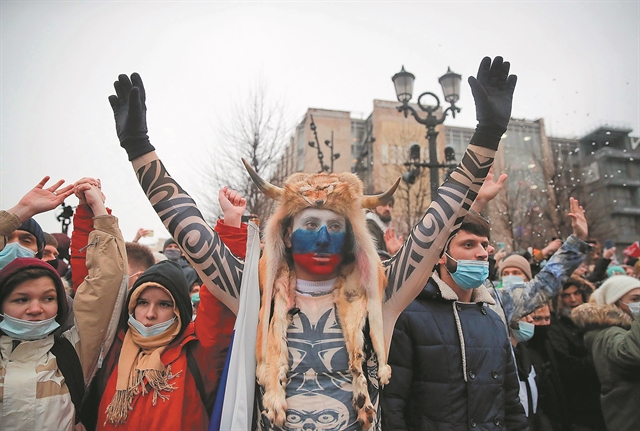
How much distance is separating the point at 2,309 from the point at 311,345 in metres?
1.77

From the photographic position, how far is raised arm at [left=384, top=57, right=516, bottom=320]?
196 centimetres

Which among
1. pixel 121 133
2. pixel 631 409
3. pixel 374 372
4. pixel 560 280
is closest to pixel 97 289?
pixel 121 133

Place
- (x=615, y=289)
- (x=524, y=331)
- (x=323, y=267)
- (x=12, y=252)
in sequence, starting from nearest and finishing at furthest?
(x=323, y=267) → (x=12, y=252) → (x=524, y=331) → (x=615, y=289)

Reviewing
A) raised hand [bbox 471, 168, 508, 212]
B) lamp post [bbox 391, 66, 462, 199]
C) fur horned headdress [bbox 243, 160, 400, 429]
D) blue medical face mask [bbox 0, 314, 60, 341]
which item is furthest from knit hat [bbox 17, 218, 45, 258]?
lamp post [bbox 391, 66, 462, 199]

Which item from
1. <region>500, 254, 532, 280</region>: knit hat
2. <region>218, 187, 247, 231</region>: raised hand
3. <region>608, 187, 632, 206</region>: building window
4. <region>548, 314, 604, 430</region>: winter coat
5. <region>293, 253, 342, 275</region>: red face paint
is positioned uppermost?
<region>608, 187, 632, 206</region>: building window

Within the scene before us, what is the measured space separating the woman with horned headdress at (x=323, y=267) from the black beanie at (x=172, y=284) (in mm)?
540

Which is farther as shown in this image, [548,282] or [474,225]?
[548,282]

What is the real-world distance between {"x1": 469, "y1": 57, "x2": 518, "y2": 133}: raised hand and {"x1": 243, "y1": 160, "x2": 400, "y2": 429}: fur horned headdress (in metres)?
0.56

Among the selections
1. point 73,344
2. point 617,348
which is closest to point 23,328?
point 73,344

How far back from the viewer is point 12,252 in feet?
9.53

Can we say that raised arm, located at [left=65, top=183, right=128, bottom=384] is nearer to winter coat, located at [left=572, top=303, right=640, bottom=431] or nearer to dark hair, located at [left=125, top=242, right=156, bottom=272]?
dark hair, located at [left=125, top=242, right=156, bottom=272]

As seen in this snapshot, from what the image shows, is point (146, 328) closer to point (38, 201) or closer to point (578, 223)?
point (38, 201)

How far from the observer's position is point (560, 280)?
3475 mm

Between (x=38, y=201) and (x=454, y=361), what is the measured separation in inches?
109
